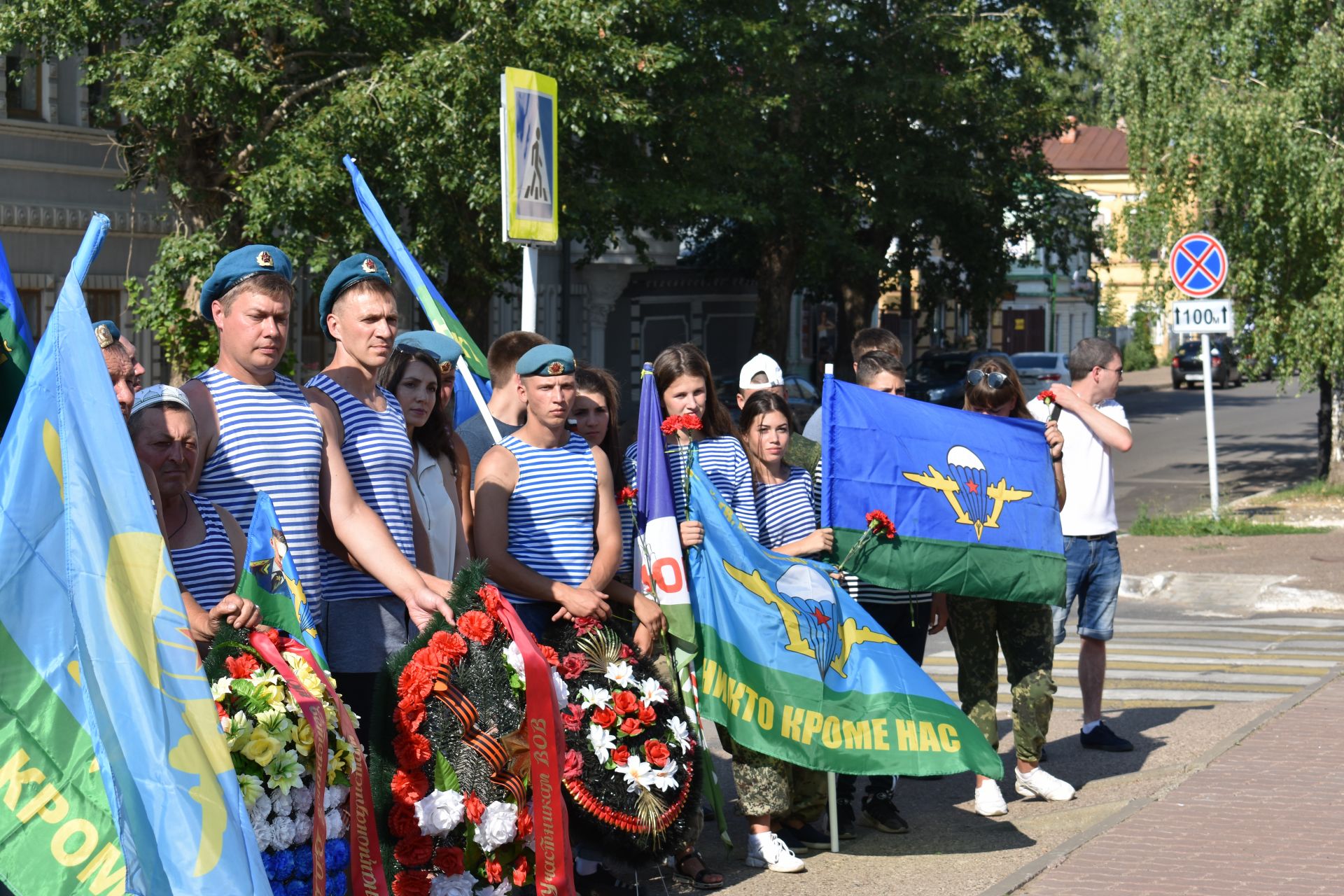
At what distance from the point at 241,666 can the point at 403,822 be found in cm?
82

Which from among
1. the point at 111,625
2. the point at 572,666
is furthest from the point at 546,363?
the point at 111,625

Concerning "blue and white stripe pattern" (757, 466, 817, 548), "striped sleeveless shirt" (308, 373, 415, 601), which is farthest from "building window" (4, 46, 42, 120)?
"striped sleeveless shirt" (308, 373, 415, 601)

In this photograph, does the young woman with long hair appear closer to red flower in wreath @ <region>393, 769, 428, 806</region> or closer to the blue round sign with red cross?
red flower in wreath @ <region>393, 769, 428, 806</region>

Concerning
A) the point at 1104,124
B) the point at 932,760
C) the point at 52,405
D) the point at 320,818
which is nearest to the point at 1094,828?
the point at 932,760

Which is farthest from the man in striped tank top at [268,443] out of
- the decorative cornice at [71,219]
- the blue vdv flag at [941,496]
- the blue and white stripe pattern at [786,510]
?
the decorative cornice at [71,219]

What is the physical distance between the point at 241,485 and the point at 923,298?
35.4 meters

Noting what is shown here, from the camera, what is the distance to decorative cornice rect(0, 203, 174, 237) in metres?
20.4

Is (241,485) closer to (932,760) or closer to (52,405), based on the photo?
(52,405)

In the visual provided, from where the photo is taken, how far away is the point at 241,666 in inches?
173

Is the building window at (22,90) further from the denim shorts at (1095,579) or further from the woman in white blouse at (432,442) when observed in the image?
the woman in white blouse at (432,442)

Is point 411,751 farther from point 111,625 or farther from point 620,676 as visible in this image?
point 111,625

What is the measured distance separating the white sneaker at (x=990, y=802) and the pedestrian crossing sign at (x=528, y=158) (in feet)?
10.2

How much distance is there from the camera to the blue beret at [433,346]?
231 inches

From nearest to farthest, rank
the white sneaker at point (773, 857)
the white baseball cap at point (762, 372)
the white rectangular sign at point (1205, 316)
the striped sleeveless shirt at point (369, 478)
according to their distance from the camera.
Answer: the striped sleeveless shirt at point (369, 478), the white sneaker at point (773, 857), the white baseball cap at point (762, 372), the white rectangular sign at point (1205, 316)
